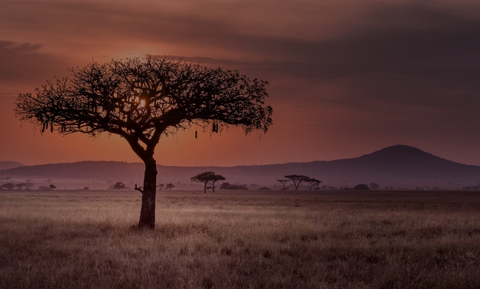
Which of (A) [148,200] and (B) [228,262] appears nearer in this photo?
(B) [228,262]

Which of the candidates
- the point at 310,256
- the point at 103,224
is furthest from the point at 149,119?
the point at 310,256

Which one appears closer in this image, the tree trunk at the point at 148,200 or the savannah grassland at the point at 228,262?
the savannah grassland at the point at 228,262

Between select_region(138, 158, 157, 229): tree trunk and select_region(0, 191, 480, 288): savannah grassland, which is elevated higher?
select_region(138, 158, 157, 229): tree trunk

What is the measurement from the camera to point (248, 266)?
13.5 meters

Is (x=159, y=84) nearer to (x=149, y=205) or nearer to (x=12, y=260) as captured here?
(x=149, y=205)

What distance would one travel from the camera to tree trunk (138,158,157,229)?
75.0 feet

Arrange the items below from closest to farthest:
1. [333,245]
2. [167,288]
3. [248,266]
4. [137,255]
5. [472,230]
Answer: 1. [167,288]
2. [248,266]
3. [137,255]
4. [333,245]
5. [472,230]

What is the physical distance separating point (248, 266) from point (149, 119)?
11.6 m

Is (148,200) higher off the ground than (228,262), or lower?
higher

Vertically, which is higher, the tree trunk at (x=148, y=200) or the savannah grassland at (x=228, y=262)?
the tree trunk at (x=148, y=200)

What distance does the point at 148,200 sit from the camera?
912 inches

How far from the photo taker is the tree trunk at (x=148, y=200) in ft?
75.0

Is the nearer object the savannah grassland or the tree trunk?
the savannah grassland

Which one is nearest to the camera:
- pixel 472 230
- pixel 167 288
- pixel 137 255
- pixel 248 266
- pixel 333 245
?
pixel 167 288
